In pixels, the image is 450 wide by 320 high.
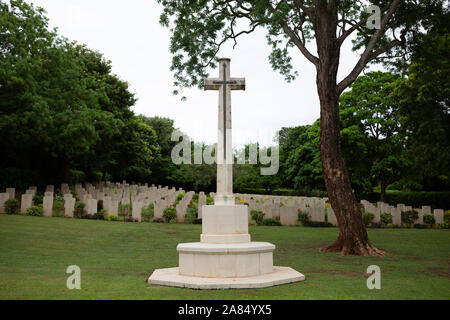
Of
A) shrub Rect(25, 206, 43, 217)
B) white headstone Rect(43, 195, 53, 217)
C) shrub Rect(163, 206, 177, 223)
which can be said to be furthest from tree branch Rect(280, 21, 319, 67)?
shrub Rect(25, 206, 43, 217)

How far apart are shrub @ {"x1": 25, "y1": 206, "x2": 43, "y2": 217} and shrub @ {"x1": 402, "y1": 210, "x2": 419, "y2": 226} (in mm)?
18306

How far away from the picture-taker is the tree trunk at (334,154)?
11.4m

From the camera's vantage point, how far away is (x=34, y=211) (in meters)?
17.4

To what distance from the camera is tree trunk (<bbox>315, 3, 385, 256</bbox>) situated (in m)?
11.4

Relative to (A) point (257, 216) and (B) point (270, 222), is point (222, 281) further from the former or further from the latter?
(A) point (257, 216)

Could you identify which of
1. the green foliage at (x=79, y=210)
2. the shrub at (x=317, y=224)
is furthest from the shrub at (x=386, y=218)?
the green foliage at (x=79, y=210)

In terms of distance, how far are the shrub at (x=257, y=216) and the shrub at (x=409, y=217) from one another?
7662 mm

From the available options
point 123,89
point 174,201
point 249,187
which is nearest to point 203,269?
point 174,201

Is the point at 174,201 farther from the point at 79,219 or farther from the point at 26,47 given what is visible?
the point at 26,47

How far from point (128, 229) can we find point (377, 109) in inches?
856

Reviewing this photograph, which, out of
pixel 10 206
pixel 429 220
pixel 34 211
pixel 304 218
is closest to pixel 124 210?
pixel 34 211

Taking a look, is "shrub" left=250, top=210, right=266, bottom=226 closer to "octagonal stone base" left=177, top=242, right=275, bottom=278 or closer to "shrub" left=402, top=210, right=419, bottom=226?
"shrub" left=402, top=210, right=419, bottom=226

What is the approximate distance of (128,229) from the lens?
50.8ft

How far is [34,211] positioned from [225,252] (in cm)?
1356
